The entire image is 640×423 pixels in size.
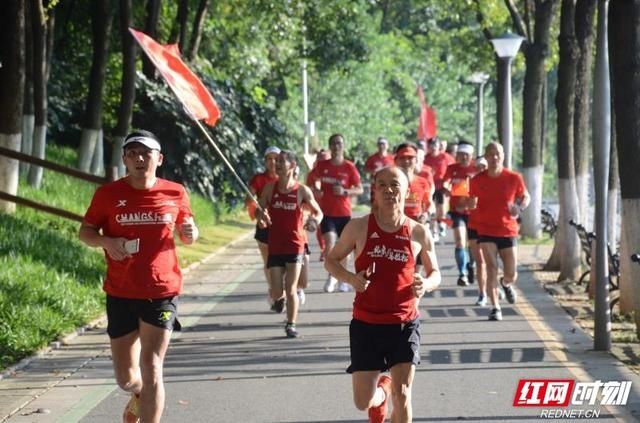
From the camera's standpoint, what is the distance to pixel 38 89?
24.3 meters

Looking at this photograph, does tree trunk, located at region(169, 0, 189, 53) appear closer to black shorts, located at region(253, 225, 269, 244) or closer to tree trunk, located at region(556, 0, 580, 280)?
tree trunk, located at region(556, 0, 580, 280)

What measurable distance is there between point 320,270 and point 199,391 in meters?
11.4

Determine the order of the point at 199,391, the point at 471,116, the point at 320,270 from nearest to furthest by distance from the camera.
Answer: the point at 199,391
the point at 320,270
the point at 471,116

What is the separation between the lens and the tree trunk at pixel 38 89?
23.1m

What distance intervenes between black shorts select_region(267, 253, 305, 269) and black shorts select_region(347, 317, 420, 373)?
5868 mm

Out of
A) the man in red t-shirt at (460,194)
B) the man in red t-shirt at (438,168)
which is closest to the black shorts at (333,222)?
the man in red t-shirt at (460,194)

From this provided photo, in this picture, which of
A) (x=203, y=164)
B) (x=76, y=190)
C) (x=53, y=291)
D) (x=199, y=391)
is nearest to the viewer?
(x=199, y=391)

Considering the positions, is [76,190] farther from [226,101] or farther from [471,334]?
[471,334]

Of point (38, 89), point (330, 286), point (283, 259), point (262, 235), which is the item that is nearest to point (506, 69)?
point (38, 89)

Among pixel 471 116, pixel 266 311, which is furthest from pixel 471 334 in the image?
pixel 471 116

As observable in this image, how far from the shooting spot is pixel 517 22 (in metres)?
27.5

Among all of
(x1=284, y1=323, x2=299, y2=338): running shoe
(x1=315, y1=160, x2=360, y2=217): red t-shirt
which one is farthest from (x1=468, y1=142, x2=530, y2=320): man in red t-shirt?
(x1=315, y1=160, x2=360, y2=217): red t-shirt

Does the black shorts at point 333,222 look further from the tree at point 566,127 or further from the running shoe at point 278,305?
the running shoe at point 278,305

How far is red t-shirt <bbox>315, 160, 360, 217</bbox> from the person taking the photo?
18.3m
